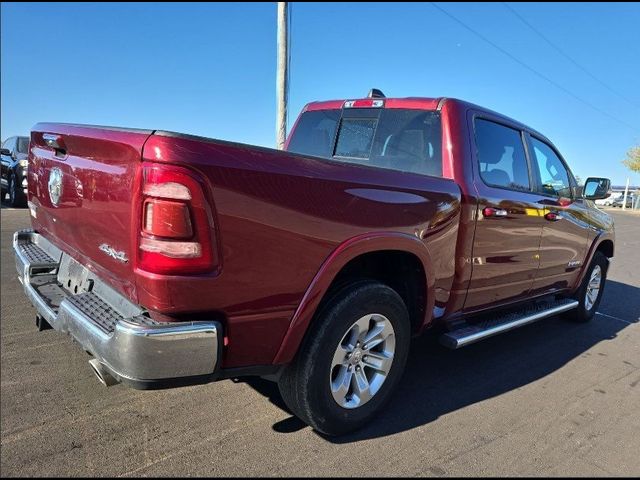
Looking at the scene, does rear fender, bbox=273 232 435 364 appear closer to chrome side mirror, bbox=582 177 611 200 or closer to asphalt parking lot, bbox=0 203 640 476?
asphalt parking lot, bbox=0 203 640 476

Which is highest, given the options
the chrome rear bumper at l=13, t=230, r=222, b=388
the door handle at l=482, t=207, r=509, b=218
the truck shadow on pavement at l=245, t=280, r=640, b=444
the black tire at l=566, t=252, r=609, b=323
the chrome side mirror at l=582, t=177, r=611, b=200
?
the chrome side mirror at l=582, t=177, r=611, b=200

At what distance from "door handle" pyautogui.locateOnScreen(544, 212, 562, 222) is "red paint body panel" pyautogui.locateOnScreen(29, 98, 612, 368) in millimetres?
1109

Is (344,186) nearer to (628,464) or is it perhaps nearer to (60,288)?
(60,288)

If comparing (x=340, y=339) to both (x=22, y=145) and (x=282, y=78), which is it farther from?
(x=22, y=145)

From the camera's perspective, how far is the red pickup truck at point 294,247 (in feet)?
6.62

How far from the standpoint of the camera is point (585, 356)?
4.34 meters

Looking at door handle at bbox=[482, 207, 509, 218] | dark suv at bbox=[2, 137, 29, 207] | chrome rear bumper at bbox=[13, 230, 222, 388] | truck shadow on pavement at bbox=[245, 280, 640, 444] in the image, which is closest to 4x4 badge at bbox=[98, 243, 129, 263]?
chrome rear bumper at bbox=[13, 230, 222, 388]

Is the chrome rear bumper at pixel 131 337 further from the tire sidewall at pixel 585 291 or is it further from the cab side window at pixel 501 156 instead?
the tire sidewall at pixel 585 291

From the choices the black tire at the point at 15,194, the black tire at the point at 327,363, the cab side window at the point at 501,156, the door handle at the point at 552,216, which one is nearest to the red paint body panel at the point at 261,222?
the black tire at the point at 327,363

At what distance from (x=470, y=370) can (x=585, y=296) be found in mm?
2332

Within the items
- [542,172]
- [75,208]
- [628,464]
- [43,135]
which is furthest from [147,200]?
[542,172]

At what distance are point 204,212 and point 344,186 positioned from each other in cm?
78

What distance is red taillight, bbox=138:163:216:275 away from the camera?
197 centimetres

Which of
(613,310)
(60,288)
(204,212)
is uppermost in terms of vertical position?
(204,212)
